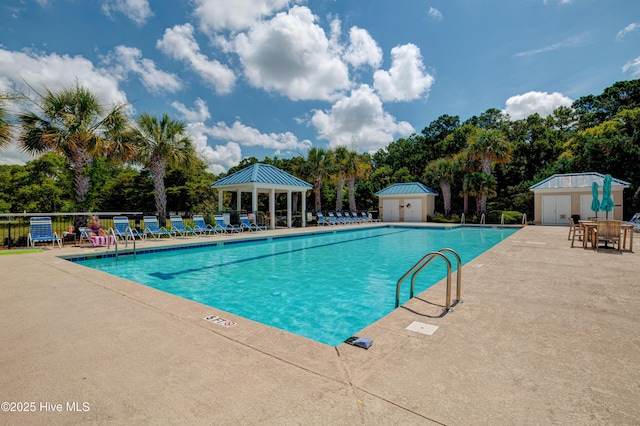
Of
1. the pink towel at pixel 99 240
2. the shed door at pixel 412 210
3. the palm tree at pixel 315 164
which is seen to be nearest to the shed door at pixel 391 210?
the shed door at pixel 412 210

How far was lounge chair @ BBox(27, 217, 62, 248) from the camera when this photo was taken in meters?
9.93

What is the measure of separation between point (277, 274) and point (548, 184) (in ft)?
73.5

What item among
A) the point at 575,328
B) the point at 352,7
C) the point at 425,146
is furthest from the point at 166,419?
the point at 425,146

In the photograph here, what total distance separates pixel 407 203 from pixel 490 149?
766 cm

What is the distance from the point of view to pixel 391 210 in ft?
93.2

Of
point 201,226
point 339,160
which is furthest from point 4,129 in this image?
point 339,160

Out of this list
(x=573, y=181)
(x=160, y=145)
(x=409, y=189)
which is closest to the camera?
(x=160, y=145)

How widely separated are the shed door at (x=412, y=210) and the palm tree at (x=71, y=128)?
22231 millimetres

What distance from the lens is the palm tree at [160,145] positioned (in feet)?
50.6

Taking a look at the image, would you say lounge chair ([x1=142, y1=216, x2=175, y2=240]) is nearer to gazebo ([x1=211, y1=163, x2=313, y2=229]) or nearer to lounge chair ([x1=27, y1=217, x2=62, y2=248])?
lounge chair ([x1=27, y1=217, x2=62, y2=248])

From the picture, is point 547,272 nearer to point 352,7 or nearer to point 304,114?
point 352,7

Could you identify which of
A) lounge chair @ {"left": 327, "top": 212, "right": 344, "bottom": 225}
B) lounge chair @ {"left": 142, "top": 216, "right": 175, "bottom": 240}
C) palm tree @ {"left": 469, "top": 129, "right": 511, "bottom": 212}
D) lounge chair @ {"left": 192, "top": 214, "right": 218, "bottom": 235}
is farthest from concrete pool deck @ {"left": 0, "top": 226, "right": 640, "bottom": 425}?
palm tree @ {"left": 469, "top": 129, "right": 511, "bottom": 212}

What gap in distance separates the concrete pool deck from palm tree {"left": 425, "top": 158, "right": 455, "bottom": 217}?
22591 mm

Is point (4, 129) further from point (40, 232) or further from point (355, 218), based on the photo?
point (355, 218)
